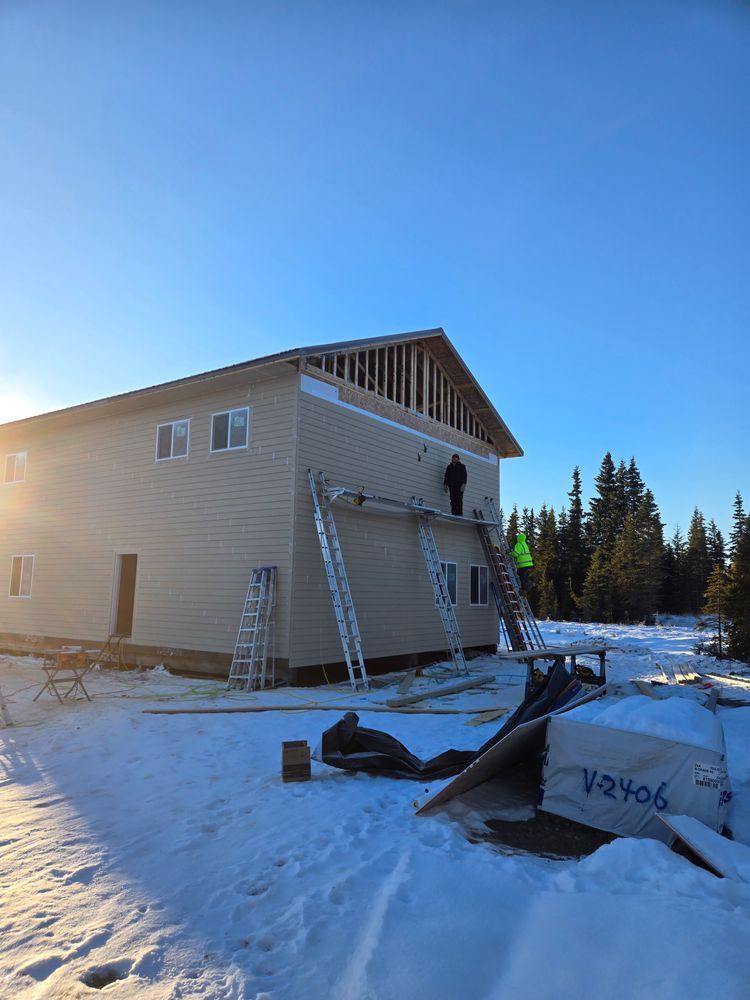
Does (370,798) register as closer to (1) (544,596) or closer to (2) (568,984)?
(2) (568,984)

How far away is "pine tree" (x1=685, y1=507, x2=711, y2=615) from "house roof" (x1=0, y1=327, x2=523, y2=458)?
45.9 meters

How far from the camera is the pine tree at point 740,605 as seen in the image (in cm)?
2006

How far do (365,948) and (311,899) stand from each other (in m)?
0.65

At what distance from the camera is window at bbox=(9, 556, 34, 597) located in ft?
54.5

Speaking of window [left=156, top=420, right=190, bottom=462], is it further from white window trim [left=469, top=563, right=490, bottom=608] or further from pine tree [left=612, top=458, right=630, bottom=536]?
pine tree [left=612, top=458, right=630, bottom=536]

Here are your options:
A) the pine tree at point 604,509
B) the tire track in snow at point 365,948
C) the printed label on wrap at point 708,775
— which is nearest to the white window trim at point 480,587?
the printed label on wrap at point 708,775

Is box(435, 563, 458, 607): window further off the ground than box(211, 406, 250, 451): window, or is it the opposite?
box(211, 406, 250, 451): window

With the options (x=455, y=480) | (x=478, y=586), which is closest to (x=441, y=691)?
(x=455, y=480)

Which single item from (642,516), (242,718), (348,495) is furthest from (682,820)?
(642,516)

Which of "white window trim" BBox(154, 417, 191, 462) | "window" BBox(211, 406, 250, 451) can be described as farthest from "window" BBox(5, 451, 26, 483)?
"window" BBox(211, 406, 250, 451)

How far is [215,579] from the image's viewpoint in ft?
40.7

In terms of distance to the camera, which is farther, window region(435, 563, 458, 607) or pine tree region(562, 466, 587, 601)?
pine tree region(562, 466, 587, 601)

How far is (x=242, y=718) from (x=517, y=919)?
5789 millimetres

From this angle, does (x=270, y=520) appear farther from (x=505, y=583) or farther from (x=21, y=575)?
(x=21, y=575)
